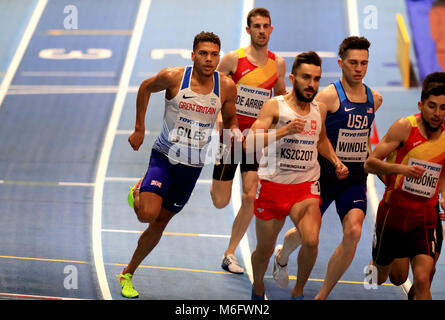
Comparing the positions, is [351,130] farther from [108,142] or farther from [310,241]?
[108,142]

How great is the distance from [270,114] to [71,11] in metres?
11.5

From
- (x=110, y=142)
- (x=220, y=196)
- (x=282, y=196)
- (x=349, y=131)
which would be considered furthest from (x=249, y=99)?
(x=110, y=142)

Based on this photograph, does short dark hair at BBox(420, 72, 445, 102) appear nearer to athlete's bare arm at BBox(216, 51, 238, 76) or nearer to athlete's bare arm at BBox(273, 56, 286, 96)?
athlete's bare arm at BBox(273, 56, 286, 96)

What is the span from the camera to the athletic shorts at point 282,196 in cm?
668

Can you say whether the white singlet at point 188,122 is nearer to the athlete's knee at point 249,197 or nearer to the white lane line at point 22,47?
the athlete's knee at point 249,197

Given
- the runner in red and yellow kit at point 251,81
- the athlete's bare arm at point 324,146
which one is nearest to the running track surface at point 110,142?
the runner in red and yellow kit at point 251,81

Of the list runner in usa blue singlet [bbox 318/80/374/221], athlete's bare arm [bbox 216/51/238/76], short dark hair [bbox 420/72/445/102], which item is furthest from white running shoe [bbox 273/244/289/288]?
short dark hair [bbox 420/72/445/102]

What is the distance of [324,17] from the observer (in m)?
15.7

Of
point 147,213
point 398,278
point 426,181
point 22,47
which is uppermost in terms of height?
point 22,47

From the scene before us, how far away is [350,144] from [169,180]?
180 cm

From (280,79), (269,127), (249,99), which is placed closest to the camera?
(269,127)

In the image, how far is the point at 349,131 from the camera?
6945 millimetres
